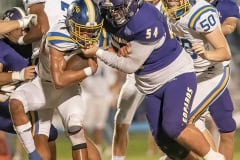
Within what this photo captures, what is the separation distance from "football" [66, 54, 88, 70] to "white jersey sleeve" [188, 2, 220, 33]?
2.55 feet

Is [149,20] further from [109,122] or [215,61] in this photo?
[109,122]

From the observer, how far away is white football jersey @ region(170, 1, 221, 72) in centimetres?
754

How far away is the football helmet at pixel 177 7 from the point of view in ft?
24.9

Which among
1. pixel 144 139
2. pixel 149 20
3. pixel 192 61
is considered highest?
pixel 149 20

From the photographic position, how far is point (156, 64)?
24.5ft

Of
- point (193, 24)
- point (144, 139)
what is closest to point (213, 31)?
point (193, 24)

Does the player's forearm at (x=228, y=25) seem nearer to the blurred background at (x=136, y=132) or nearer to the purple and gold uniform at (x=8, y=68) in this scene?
the purple and gold uniform at (x=8, y=68)

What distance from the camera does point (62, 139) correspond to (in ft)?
44.0

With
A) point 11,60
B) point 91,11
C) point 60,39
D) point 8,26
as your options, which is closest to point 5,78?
point 11,60

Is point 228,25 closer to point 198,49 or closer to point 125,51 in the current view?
point 198,49

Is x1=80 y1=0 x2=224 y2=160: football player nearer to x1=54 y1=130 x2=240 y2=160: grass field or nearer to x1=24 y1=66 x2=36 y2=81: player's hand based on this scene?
x1=24 y1=66 x2=36 y2=81: player's hand

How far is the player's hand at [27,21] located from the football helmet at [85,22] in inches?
19.4

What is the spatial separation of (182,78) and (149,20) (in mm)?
525

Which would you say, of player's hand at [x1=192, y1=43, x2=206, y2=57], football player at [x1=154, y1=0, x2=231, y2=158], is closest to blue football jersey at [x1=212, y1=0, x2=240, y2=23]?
football player at [x1=154, y1=0, x2=231, y2=158]
